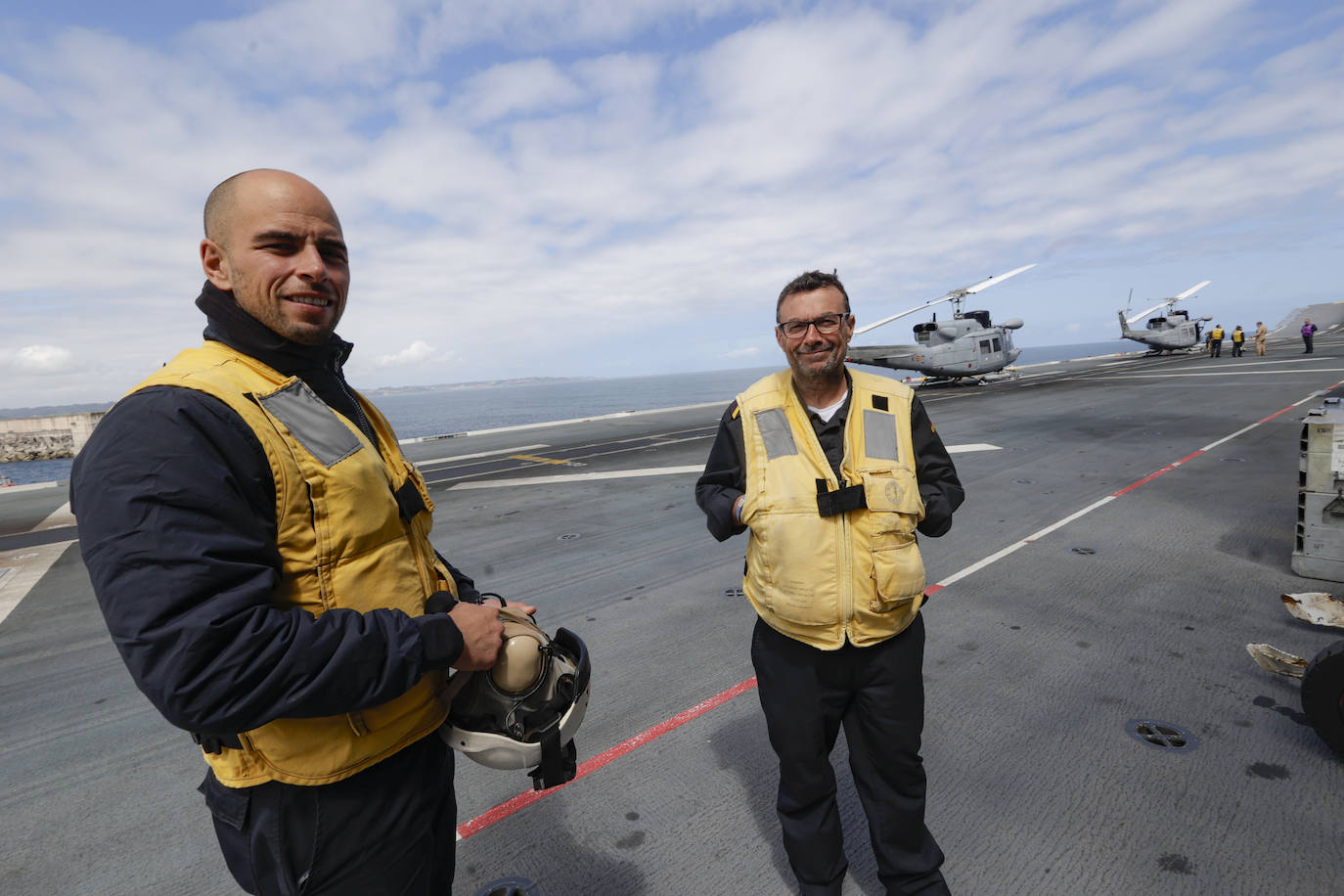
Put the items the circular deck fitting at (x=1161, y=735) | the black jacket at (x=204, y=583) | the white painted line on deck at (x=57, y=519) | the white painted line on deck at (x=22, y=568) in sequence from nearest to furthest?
the black jacket at (x=204, y=583) → the circular deck fitting at (x=1161, y=735) → the white painted line on deck at (x=22, y=568) → the white painted line on deck at (x=57, y=519)

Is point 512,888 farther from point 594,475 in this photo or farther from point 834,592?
point 594,475

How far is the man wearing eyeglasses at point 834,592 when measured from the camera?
2057mm

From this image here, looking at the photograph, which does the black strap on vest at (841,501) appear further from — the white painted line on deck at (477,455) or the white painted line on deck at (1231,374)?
the white painted line on deck at (1231,374)

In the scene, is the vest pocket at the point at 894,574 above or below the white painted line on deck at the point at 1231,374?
above

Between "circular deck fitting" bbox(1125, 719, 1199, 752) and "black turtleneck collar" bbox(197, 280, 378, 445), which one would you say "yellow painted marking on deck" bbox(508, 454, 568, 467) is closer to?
"circular deck fitting" bbox(1125, 719, 1199, 752)

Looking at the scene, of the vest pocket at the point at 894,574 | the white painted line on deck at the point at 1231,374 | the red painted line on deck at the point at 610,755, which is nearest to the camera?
the vest pocket at the point at 894,574

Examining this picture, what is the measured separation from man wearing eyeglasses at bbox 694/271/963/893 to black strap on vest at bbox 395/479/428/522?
116cm

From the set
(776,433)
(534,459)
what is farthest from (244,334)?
(534,459)

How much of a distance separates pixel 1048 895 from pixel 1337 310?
10473 centimetres

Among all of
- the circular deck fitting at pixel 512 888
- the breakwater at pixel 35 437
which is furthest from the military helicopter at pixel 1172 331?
the breakwater at pixel 35 437

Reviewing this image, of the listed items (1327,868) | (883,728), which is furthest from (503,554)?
(1327,868)

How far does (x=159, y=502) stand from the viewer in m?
1.08

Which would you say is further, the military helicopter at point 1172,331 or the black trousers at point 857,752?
the military helicopter at point 1172,331

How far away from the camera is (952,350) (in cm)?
2552
